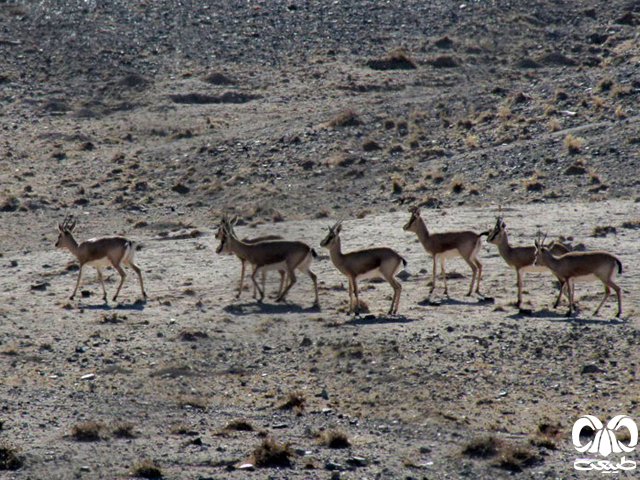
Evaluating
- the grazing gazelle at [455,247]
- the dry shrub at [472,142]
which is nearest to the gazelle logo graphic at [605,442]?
the grazing gazelle at [455,247]

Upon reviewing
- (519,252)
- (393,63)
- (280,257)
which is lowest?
(280,257)

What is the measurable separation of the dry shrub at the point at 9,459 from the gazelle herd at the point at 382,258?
8285 mm

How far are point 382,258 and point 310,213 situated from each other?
10634 millimetres

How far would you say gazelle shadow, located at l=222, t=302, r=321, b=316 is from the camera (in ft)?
67.8

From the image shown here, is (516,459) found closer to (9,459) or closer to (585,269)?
(9,459)

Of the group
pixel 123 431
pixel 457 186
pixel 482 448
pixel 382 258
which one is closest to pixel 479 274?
pixel 382 258

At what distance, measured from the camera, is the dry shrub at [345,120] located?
38.5 metres

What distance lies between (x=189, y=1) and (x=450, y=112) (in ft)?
63.5

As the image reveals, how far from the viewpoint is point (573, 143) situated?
A: 3375 centimetres

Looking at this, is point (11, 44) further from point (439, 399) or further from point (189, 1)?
point (439, 399)

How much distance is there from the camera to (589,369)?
1631 cm

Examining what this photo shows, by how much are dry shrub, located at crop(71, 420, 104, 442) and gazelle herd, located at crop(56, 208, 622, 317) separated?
7062 millimetres

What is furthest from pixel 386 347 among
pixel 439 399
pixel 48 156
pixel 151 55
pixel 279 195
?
pixel 151 55

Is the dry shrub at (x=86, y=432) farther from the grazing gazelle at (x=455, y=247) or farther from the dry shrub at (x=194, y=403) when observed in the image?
the grazing gazelle at (x=455, y=247)
